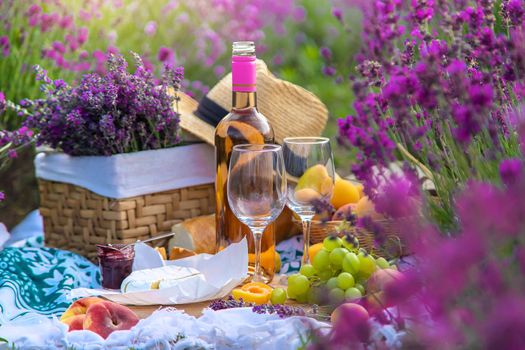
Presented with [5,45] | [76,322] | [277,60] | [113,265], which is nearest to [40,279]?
[113,265]

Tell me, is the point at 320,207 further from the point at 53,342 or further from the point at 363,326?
the point at 53,342

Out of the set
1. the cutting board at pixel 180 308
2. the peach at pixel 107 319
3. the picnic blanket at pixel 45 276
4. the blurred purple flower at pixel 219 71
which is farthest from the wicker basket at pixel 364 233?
the blurred purple flower at pixel 219 71

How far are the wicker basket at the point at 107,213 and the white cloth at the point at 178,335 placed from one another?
0.83 meters

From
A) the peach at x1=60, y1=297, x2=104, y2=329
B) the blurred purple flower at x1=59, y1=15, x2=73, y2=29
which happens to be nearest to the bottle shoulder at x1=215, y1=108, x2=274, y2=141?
the peach at x1=60, y1=297, x2=104, y2=329

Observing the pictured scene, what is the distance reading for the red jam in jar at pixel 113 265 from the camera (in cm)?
225

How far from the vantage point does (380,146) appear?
59.6 inches

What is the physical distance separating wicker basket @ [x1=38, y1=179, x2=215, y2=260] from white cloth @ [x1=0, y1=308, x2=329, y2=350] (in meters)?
0.83

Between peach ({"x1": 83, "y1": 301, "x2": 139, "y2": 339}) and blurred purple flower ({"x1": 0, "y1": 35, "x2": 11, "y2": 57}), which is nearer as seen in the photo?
peach ({"x1": 83, "y1": 301, "x2": 139, "y2": 339})

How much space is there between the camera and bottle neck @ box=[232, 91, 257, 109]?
2.38m

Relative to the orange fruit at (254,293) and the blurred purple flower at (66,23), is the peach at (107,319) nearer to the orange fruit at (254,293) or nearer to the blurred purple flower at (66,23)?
the orange fruit at (254,293)

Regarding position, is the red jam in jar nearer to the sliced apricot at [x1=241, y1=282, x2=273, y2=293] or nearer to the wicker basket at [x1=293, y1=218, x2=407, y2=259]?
the sliced apricot at [x1=241, y1=282, x2=273, y2=293]

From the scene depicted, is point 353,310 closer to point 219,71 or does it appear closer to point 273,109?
point 273,109

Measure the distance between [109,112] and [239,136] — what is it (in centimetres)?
46

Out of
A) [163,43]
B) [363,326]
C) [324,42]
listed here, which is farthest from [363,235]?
[324,42]
